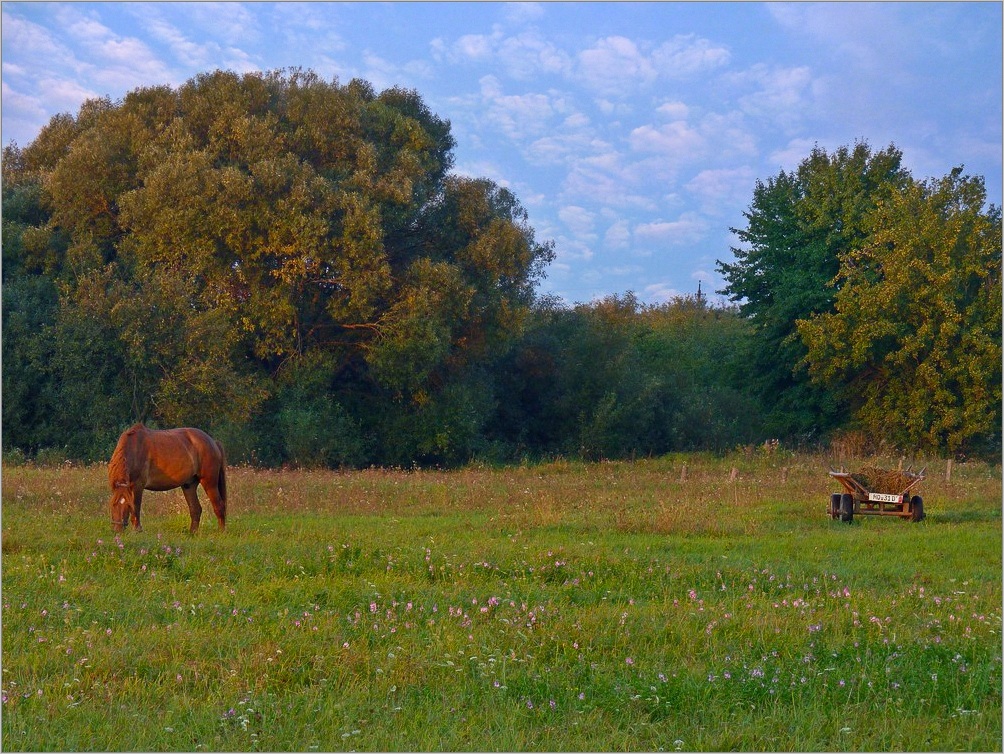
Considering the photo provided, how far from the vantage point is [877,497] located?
658 inches

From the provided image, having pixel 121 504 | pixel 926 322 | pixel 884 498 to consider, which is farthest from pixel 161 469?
pixel 926 322

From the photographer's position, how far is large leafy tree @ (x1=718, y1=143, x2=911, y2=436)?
38938 mm

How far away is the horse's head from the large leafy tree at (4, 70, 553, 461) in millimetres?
16488

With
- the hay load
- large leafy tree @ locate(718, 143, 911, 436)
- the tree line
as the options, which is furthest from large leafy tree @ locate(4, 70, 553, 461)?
the hay load

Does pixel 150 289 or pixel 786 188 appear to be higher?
pixel 786 188

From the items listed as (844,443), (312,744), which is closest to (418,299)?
(844,443)

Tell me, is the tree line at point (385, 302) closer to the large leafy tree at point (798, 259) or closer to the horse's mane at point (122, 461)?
the large leafy tree at point (798, 259)

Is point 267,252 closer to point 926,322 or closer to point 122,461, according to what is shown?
point 122,461

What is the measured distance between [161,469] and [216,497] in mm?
923

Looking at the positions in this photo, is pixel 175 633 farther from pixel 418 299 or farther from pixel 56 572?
pixel 418 299

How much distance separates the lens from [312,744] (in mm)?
5461

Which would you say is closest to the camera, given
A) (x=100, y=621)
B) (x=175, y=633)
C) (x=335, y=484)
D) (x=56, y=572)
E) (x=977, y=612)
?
(x=175, y=633)

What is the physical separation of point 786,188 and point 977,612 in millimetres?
34925

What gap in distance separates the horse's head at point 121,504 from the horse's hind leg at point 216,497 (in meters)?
1.16
